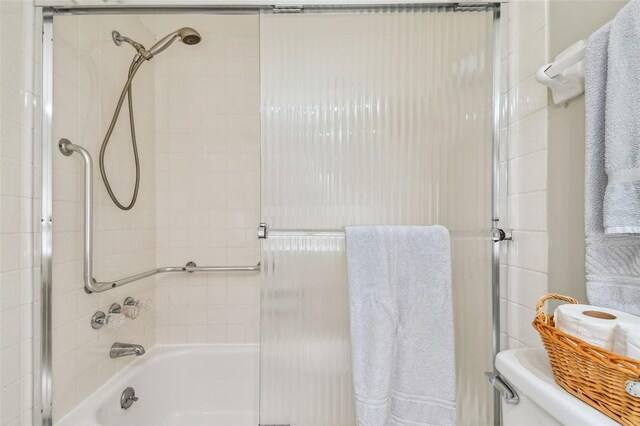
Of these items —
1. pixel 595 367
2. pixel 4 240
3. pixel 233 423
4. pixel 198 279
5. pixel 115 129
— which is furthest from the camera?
pixel 198 279

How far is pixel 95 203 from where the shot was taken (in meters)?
1.38

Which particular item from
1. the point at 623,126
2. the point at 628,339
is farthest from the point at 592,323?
the point at 623,126

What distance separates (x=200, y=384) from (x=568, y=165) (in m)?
1.96

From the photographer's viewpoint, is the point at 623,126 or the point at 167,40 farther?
the point at 167,40

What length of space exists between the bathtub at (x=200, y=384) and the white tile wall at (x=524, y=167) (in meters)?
1.39

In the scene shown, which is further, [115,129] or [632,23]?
[115,129]

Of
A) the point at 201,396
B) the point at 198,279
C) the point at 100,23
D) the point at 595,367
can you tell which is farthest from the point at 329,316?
the point at 100,23

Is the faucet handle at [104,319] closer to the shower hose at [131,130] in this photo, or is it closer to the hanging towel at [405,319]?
the shower hose at [131,130]

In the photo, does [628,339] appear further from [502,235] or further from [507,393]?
[502,235]

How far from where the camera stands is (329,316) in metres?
0.93

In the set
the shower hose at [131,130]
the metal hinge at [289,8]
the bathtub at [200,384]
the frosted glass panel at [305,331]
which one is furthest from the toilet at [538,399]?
the shower hose at [131,130]

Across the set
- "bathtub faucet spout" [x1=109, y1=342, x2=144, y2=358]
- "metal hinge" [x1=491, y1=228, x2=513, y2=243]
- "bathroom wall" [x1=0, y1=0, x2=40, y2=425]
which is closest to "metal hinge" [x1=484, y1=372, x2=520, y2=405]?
"metal hinge" [x1=491, y1=228, x2=513, y2=243]

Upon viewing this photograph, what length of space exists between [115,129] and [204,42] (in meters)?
0.73

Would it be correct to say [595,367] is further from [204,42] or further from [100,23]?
[204,42]
